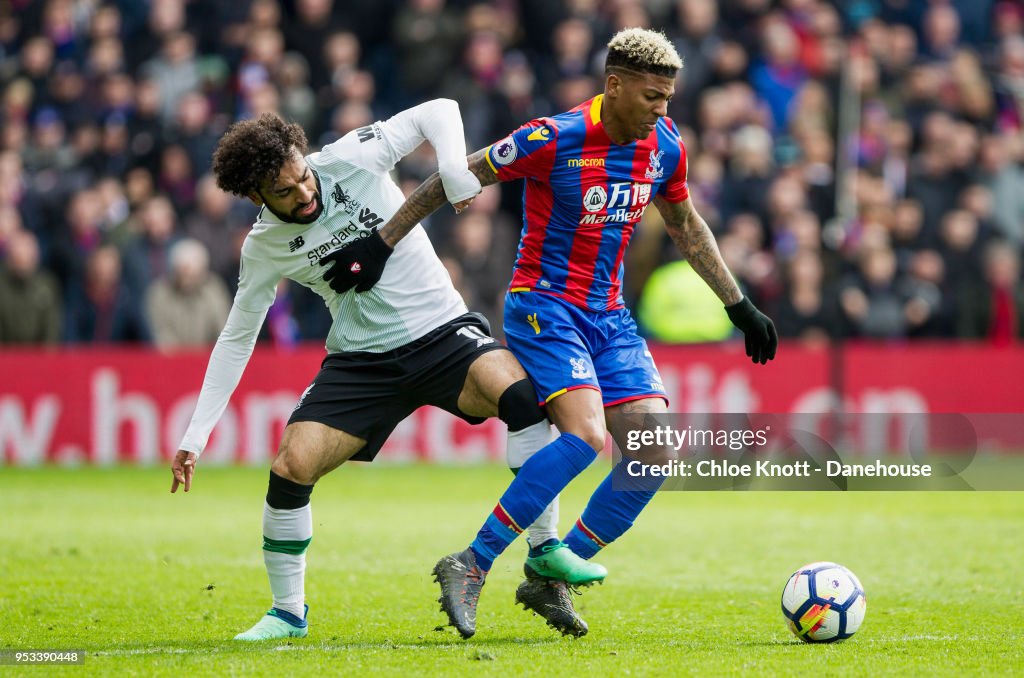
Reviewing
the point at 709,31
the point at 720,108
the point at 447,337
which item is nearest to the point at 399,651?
the point at 447,337

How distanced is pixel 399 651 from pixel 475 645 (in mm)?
347

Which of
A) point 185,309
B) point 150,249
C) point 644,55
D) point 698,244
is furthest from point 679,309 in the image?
point 644,55

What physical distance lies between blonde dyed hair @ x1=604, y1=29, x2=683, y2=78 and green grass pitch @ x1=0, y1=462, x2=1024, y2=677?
2.46 metres

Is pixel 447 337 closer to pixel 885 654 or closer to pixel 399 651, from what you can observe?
pixel 399 651

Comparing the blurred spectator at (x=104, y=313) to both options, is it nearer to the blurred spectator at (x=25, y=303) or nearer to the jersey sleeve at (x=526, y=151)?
the blurred spectator at (x=25, y=303)

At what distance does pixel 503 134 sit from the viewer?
52.7ft

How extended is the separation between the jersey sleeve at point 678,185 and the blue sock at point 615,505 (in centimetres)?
124

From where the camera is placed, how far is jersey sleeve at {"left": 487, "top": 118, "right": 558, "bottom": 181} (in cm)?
680

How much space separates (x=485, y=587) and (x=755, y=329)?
7.16 feet

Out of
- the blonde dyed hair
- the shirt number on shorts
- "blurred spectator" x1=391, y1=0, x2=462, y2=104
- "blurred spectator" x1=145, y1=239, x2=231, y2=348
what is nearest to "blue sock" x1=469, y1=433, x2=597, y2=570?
the shirt number on shorts

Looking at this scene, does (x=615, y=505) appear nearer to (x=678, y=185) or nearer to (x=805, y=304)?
(x=678, y=185)

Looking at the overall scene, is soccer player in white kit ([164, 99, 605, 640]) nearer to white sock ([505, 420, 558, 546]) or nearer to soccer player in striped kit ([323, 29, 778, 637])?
white sock ([505, 420, 558, 546])

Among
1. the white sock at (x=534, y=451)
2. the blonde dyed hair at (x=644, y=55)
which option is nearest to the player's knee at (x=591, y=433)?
the white sock at (x=534, y=451)

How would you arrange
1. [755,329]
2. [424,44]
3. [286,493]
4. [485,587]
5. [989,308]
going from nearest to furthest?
[286,493]
[755,329]
[485,587]
[989,308]
[424,44]
